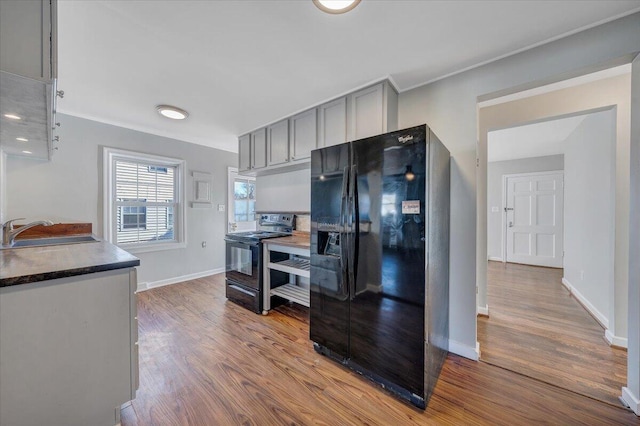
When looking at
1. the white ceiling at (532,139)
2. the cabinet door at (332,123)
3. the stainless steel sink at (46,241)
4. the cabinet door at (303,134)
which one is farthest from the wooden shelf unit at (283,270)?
the white ceiling at (532,139)

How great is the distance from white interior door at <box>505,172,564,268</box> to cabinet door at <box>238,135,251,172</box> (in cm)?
584

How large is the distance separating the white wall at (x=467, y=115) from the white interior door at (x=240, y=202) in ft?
11.3

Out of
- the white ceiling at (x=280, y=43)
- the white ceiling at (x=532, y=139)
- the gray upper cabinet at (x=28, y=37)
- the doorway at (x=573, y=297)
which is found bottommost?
the doorway at (x=573, y=297)

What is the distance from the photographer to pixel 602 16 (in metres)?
1.42

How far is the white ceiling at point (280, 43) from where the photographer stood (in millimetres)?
1378

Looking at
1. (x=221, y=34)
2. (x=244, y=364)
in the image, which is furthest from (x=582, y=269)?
(x=221, y=34)

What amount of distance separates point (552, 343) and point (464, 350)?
968 mm

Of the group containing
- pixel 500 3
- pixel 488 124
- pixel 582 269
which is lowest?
pixel 582 269

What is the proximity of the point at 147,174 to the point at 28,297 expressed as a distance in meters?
3.16

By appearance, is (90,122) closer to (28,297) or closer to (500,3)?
(28,297)

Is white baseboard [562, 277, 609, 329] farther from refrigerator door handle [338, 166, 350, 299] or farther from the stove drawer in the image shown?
the stove drawer

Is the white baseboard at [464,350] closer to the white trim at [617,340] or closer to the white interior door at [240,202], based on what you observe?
the white trim at [617,340]

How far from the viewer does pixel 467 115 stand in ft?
6.42

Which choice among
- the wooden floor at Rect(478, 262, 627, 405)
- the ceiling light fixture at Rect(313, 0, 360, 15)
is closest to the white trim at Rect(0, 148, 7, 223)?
the ceiling light fixture at Rect(313, 0, 360, 15)
